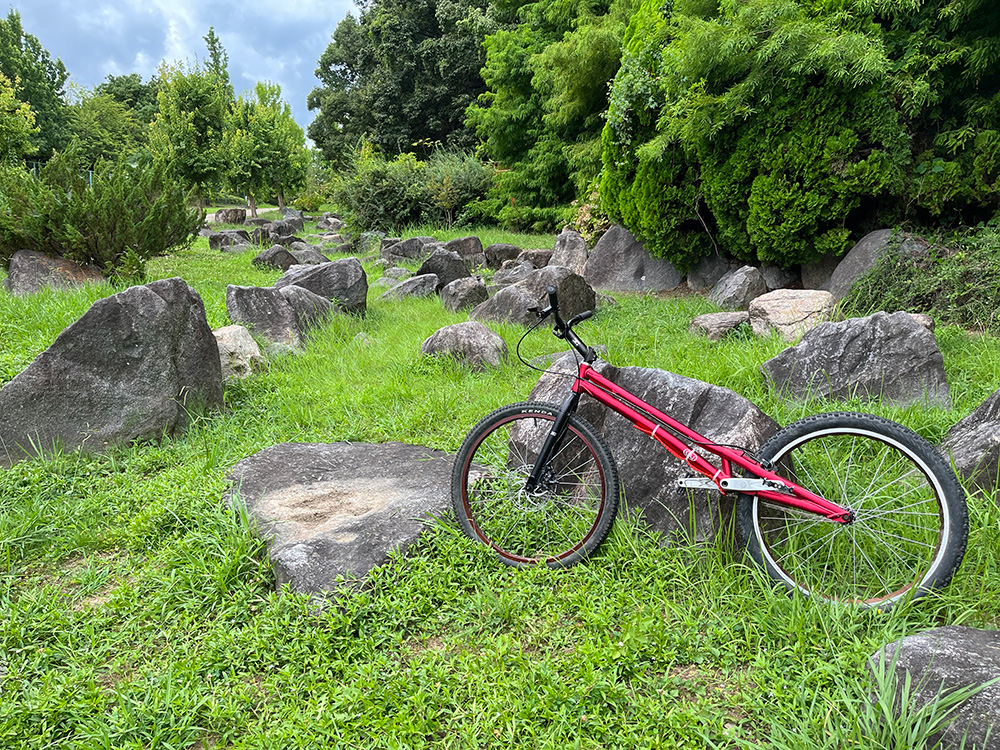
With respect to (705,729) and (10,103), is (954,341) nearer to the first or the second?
(705,729)

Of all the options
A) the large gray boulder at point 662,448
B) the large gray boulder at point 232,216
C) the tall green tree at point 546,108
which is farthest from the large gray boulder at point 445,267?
the large gray boulder at point 232,216

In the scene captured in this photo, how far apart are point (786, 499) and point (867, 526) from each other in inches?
16.9

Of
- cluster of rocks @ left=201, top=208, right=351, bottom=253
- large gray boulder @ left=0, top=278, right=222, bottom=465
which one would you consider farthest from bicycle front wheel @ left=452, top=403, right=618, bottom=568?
cluster of rocks @ left=201, top=208, right=351, bottom=253

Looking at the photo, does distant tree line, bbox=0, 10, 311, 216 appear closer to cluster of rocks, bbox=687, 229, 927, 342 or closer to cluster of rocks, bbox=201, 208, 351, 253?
cluster of rocks, bbox=201, 208, 351, 253

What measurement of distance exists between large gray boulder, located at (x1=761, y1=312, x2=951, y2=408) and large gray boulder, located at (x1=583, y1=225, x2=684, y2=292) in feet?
15.5

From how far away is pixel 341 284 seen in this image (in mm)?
7805

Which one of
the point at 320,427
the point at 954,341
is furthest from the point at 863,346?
the point at 320,427

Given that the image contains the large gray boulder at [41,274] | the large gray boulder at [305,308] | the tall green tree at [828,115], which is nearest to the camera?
the tall green tree at [828,115]

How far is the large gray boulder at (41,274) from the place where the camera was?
7441mm

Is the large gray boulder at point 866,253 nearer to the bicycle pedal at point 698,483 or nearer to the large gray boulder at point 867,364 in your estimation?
the large gray boulder at point 867,364

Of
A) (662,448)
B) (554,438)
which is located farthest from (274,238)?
(662,448)

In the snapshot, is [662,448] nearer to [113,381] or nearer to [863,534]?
[863,534]

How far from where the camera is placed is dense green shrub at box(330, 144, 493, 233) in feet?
55.1

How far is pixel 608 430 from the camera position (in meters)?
3.10
